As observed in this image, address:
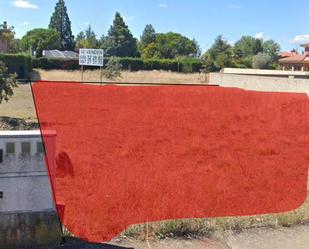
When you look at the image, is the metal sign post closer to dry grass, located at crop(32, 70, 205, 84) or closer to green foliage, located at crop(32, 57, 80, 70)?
dry grass, located at crop(32, 70, 205, 84)

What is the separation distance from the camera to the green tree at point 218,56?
52.6 meters

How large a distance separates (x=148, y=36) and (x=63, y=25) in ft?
59.8

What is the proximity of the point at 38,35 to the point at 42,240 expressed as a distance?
9070 centimetres

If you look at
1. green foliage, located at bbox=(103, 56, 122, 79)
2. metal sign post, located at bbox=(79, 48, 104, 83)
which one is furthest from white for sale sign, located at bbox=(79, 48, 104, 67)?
green foliage, located at bbox=(103, 56, 122, 79)

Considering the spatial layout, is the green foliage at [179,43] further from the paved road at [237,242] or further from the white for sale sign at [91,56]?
the paved road at [237,242]

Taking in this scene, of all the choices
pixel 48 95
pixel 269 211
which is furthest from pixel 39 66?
pixel 269 211

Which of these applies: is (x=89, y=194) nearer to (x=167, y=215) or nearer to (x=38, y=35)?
(x=167, y=215)

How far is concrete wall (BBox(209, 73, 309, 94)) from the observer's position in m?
16.0

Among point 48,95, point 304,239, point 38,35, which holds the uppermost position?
point 38,35

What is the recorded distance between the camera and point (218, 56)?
6216cm

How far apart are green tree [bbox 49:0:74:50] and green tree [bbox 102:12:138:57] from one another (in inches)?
346

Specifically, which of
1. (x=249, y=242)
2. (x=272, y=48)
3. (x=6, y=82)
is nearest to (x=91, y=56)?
(x=6, y=82)

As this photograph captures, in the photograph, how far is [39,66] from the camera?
47750 mm

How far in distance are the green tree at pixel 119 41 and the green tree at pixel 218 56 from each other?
68.6 feet
